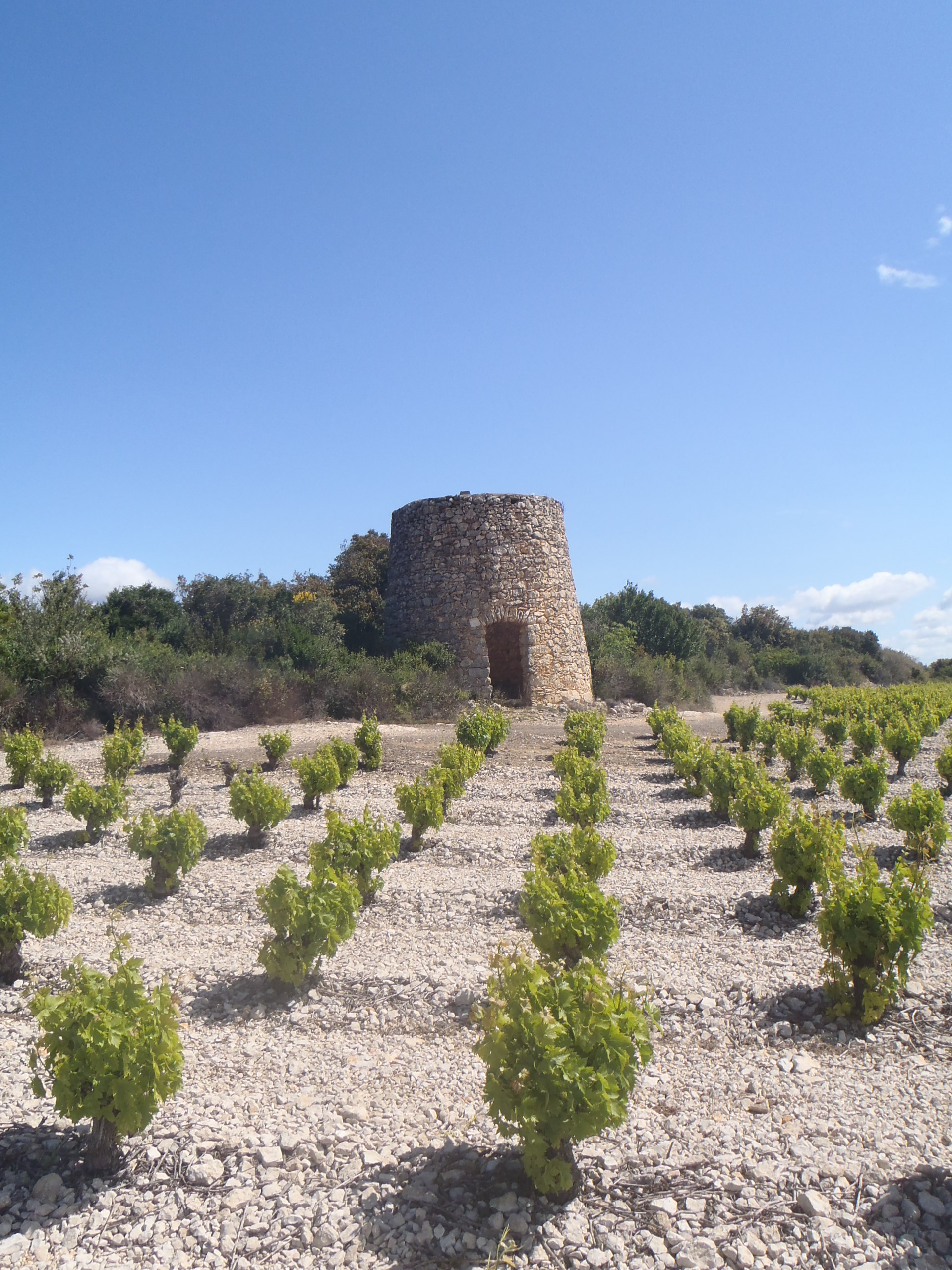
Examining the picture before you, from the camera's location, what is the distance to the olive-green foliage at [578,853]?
20.1 ft

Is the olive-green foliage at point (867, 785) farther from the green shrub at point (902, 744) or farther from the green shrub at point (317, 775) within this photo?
the green shrub at point (317, 775)

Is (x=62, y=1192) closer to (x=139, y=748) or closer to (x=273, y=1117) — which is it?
(x=273, y=1117)

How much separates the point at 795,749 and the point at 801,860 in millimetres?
5466

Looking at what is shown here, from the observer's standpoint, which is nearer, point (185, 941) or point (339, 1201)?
point (339, 1201)

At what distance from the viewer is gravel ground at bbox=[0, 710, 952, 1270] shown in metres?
2.82

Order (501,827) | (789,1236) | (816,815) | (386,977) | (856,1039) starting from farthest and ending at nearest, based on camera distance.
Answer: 1. (501,827)
2. (816,815)
3. (386,977)
4. (856,1039)
5. (789,1236)

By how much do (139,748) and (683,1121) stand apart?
882 centimetres

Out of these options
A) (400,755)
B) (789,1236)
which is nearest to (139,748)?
(400,755)

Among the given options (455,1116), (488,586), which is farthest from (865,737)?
(455,1116)

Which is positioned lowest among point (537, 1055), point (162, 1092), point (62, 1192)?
point (62, 1192)

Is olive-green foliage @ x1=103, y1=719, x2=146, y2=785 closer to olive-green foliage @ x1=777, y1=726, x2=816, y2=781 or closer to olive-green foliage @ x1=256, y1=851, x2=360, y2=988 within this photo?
olive-green foliage @ x1=256, y1=851, x2=360, y2=988

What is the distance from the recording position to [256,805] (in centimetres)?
765

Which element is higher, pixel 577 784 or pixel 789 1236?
pixel 577 784

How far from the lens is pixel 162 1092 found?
3146 mm
